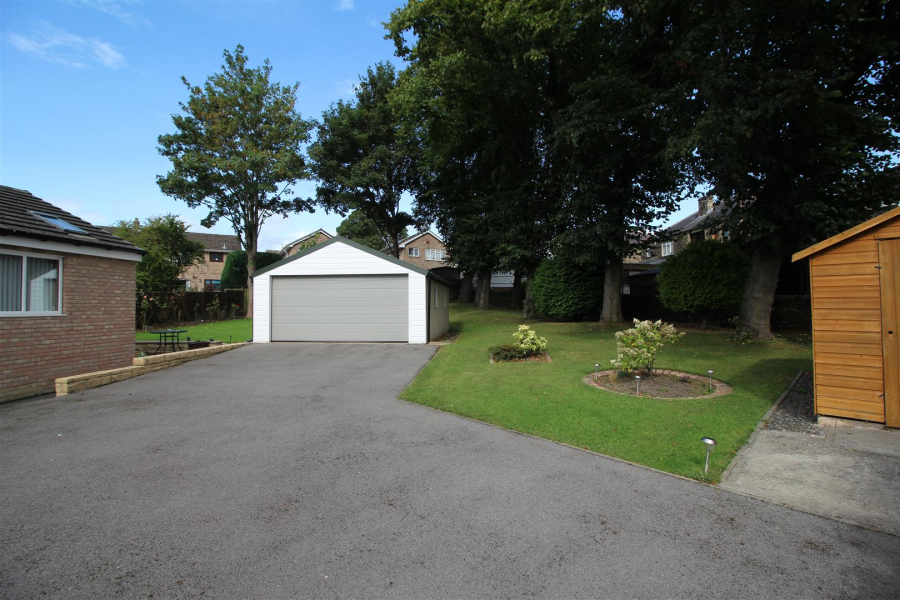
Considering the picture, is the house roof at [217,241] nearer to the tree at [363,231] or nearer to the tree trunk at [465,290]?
the tree at [363,231]

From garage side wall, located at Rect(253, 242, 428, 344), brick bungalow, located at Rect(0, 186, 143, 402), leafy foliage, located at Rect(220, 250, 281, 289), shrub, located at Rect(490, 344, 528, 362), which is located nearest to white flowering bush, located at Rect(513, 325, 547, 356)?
shrub, located at Rect(490, 344, 528, 362)

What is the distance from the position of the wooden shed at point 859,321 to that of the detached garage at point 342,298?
10883 mm

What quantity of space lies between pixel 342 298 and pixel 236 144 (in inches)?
622

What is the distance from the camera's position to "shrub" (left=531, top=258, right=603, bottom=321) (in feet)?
65.8

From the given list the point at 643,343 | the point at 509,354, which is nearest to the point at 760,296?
the point at 643,343

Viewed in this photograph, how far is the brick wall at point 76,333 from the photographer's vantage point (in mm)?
7848

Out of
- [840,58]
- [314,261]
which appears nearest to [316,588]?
[314,261]

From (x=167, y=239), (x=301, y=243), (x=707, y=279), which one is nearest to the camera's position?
(x=707, y=279)

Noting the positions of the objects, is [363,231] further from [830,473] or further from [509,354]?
[830,473]

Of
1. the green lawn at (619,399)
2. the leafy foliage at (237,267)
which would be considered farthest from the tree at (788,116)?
the leafy foliage at (237,267)

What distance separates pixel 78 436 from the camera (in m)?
5.67

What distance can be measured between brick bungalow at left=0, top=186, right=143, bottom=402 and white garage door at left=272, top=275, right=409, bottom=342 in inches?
218

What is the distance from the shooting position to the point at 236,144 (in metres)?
25.4

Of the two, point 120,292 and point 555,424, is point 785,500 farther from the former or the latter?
point 120,292
